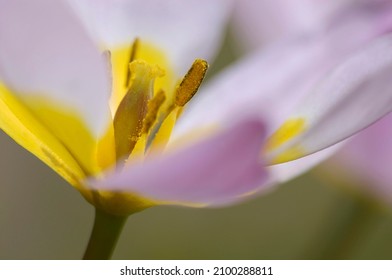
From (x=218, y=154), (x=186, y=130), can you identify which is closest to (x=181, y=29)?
(x=186, y=130)

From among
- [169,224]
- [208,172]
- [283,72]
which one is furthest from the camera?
[169,224]

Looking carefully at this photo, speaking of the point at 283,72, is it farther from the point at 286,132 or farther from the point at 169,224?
the point at 169,224

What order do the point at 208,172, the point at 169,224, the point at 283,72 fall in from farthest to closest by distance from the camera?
the point at 169,224, the point at 283,72, the point at 208,172

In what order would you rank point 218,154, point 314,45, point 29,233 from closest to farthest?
point 218,154 → point 314,45 → point 29,233

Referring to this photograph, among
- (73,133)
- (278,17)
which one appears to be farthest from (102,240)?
(278,17)

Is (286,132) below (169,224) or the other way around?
below

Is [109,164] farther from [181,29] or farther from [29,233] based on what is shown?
[29,233]

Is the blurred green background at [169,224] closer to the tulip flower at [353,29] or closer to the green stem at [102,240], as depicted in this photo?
the tulip flower at [353,29]
